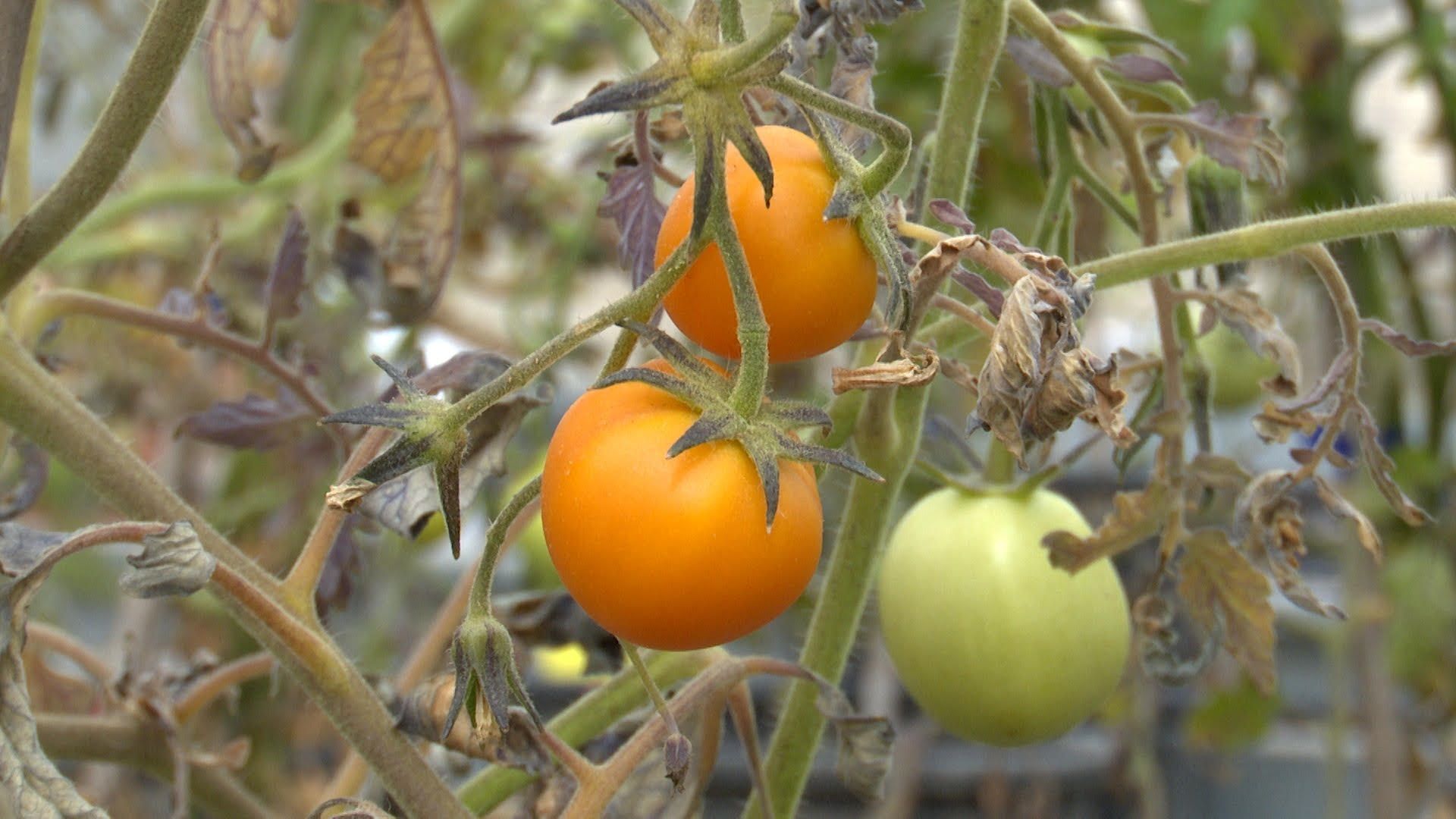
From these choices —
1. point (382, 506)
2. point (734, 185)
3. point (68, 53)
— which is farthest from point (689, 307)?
point (68, 53)

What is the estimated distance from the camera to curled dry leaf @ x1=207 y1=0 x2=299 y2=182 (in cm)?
65

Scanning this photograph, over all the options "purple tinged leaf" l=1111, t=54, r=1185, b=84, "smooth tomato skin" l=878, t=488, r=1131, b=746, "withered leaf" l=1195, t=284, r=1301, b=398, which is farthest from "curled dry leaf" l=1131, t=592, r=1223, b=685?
"purple tinged leaf" l=1111, t=54, r=1185, b=84

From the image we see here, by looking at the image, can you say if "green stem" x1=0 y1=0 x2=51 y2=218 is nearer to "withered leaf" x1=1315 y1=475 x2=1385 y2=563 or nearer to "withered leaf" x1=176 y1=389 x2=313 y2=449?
"withered leaf" x1=176 y1=389 x2=313 y2=449

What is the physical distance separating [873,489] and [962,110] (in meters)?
0.14

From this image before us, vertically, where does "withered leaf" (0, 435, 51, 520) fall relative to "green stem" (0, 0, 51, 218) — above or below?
below

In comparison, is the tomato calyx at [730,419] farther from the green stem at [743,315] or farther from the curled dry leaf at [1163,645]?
the curled dry leaf at [1163,645]

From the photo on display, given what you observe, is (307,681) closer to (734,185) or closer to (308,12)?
(734,185)

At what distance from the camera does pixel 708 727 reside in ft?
1.74

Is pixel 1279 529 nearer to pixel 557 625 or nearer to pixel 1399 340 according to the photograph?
pixel 1399 340

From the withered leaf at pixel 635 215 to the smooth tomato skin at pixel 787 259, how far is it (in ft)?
0.33

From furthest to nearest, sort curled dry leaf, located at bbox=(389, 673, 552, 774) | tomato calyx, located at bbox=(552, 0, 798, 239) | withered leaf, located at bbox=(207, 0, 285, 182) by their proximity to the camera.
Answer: withered leaf, located at bbox=(207, 0, 285, 182) < curled dry leaf, located at bbox=(389, 673, 552, 774) < tomato calyx, located at bbox=(552, 0, 798, 239)

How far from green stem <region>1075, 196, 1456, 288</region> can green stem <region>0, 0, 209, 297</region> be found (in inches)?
11.8

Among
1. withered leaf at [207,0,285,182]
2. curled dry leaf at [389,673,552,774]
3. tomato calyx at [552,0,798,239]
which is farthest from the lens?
withered leaf at [207,0,285,182]

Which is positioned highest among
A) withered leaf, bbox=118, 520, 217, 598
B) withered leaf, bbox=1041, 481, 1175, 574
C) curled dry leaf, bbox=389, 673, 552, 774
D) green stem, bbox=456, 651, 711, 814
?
withered leaf, bbox=118, 520, 217, 598
